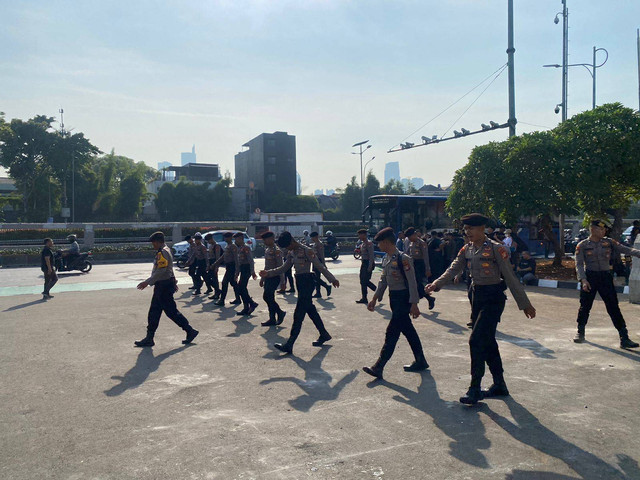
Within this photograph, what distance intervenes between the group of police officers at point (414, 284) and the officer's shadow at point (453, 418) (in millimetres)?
185

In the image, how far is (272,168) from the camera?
2901 inches

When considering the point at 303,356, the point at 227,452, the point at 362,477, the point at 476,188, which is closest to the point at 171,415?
the point at 227,452

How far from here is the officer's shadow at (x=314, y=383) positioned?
5152 millimetres

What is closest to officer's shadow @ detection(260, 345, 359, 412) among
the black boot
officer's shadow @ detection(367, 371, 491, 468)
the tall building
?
officer's shadow @ detection(367, 371, 491, 468)

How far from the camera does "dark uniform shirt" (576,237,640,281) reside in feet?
23.9

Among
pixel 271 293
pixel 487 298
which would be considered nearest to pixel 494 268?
pixel 487 298

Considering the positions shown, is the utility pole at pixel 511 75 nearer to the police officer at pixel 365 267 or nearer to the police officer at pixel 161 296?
the police officer at pixel 365 267

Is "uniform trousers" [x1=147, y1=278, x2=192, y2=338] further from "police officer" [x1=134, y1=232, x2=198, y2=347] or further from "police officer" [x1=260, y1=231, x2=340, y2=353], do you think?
"police officer" [x1=260, y1=231, x2=340, y2=353]

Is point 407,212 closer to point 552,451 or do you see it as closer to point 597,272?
point 597,272

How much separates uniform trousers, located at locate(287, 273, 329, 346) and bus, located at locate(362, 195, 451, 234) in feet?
49.8

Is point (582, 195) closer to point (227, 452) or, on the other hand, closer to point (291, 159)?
point (227, 452)

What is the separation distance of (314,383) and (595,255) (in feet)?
14.7

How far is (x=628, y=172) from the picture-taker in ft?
51.4

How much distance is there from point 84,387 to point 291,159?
7052cm
